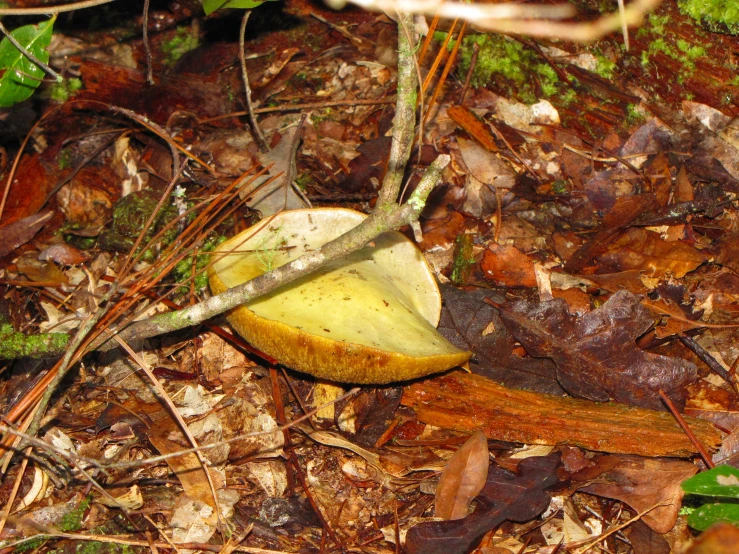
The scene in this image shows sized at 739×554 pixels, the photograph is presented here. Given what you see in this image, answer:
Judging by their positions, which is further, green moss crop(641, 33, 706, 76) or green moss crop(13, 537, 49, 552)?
green moss crop(641, 33, 706, 76)

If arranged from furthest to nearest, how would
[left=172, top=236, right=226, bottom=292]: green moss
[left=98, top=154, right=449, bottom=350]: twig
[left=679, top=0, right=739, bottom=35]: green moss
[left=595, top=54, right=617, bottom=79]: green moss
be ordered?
1. [left=595, top=54, right=617, bottom=79]: green moss
2. [left=172, top=236, right=226, bottom=292]: green moss
3. [left=679, top=0, right=739, bottom=35]: green moss
4. [left=98, top=154, right=449, bottom=350]: twig

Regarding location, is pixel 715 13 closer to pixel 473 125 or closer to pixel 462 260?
pixel 473 125

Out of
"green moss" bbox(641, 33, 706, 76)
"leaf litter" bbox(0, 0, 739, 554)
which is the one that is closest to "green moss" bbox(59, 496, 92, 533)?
"leaf litter" bbox(0, 0, 739, 554)

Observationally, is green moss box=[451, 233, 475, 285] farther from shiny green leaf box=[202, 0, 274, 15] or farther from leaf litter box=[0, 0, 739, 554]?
shiny green leaf box=[202, 0, 274, 15]

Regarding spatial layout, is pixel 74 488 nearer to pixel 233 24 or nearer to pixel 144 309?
pixel 144 309

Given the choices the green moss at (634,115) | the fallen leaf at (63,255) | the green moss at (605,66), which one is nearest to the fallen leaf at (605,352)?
the green moss at (634,115)

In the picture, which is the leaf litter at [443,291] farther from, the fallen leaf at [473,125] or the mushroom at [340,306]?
the mushroom at [340,306]

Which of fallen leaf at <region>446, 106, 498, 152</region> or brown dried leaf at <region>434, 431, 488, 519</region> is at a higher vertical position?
fallen leaf at <region>446, 106, 498, 152</region>

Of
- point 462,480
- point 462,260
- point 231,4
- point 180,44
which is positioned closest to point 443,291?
point 462,260
